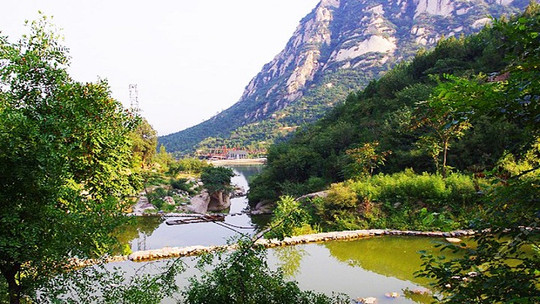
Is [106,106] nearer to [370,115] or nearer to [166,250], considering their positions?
[166,250]

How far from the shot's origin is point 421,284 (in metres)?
8.28

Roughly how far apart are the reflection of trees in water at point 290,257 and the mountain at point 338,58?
7266cm

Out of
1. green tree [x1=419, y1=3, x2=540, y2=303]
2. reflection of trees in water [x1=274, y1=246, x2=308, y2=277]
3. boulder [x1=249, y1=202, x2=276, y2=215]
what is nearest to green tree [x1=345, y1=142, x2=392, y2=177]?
boulder [x1=249, y1=202, x2=276, y2=215]

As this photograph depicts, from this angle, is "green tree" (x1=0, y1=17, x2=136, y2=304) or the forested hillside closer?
"green tree" (x1=0, y1=17, x2=136, y2=304)

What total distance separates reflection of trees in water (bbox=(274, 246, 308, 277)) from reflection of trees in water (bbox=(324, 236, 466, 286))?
1.05 metres

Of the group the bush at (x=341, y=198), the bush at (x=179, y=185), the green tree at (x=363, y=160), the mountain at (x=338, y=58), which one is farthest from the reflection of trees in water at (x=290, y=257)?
the mountain at (x=338, y=58)

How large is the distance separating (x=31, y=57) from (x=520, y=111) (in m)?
4.83

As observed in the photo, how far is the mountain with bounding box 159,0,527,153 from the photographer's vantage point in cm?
9496

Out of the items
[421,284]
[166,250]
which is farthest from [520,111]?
[166,250]

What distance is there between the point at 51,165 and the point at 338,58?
120 m

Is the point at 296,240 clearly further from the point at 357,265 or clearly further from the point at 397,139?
the point at 397,139

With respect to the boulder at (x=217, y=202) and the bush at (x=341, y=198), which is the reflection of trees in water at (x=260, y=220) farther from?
the boulder at (x=217, y=202)

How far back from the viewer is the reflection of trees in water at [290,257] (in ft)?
32.2

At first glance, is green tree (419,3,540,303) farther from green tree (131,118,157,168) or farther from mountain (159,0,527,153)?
mountain (159,0,527,153)
